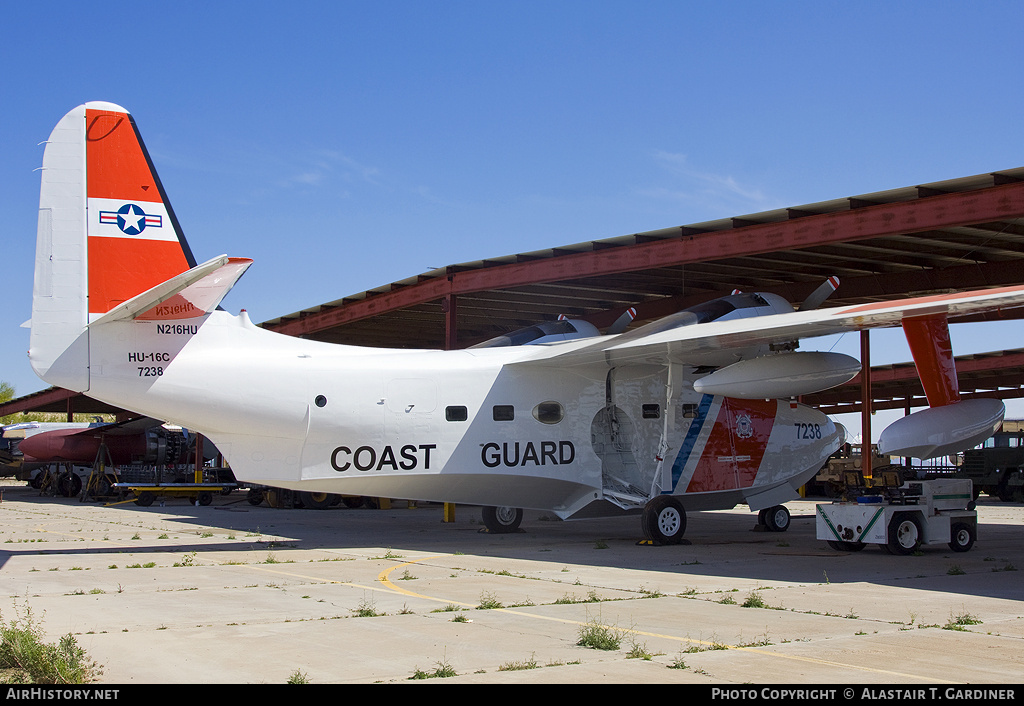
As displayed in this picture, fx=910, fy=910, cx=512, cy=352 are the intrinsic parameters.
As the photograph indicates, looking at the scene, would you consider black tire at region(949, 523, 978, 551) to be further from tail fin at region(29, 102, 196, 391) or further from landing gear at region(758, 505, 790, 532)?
→ tail fin at region(29, 102, 196, 391)

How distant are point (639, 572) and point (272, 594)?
5.29 meters

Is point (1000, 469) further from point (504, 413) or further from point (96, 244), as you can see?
point (96, 244)

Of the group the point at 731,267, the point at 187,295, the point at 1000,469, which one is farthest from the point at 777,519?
the point at 1000,469

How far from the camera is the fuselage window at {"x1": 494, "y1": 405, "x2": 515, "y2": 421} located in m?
17.2

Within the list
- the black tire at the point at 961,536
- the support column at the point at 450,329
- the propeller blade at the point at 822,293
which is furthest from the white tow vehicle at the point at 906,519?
the support column at the point at 450,329

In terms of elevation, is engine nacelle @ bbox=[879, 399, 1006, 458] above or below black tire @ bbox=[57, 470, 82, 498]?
above

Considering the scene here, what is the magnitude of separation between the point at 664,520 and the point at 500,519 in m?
4.24

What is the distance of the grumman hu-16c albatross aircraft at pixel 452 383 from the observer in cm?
1451

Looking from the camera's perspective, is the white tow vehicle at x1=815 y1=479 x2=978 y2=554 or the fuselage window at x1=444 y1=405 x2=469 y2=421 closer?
the white tow vehicle at x1=815 y1=479 x2=978 y2=554

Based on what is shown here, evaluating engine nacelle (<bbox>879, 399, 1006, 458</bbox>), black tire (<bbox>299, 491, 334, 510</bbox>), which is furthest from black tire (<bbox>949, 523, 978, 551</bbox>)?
black tire (<bbox>299, 491, 334, 510</bbox>)

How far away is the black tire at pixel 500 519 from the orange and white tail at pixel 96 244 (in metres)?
8.00

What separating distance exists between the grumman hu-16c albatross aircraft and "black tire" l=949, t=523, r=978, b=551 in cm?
266

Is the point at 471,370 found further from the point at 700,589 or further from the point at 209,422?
the point at 700,589

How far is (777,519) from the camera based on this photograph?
21.1 metres
